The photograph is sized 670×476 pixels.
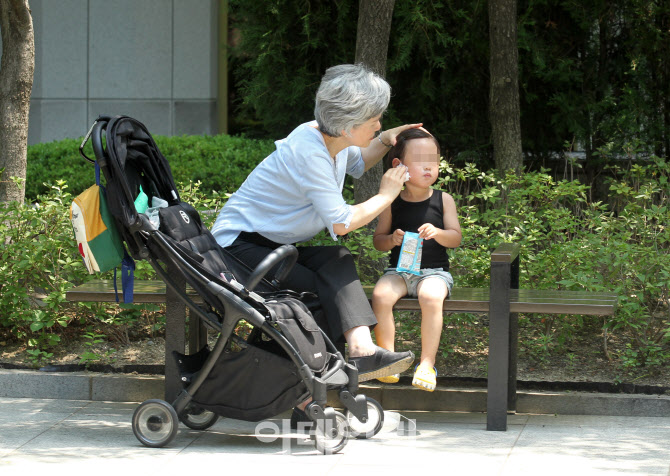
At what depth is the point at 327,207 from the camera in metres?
4.28

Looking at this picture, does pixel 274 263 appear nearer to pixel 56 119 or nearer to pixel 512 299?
pixel 512 299

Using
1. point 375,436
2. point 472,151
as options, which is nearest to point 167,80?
point 472,151

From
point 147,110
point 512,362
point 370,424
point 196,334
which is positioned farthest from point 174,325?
point 147,110

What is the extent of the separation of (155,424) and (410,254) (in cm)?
147

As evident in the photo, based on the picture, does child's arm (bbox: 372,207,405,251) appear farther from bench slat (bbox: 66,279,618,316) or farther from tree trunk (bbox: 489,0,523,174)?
tree trunk (bbox: 489,0,523,174)

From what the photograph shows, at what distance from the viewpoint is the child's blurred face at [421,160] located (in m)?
4.66

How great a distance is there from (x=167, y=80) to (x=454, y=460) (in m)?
9.87

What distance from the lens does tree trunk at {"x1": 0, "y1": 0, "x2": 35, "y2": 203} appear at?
21.1 ft

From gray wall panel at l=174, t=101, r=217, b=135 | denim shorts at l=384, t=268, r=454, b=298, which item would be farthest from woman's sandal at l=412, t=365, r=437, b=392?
gray wall panel at l=174, t=101, r=217, b=135

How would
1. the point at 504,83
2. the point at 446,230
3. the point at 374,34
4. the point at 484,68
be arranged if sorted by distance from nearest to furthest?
the point at 446,230 < the point at 374,34 < the point at 504,83 < the point at 484,68

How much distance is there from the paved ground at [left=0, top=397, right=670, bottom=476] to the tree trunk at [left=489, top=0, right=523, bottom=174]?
149 inches

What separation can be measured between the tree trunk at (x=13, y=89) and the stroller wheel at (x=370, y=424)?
10.7 feet

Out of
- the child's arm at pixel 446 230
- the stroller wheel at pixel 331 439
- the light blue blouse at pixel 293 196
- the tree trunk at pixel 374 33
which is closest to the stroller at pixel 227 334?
the stroller wheel at pixel 331 439

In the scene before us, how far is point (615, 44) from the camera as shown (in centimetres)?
1004
